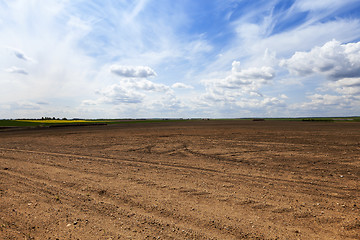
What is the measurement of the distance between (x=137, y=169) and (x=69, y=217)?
5.09m

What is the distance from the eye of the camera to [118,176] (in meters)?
9.32

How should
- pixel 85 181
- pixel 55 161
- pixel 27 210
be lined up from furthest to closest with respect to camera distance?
pixel 55 161 → pixel 85 181 → pixel 27 210

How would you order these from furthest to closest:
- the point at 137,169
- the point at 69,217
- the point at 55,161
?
the point at 55,161
the point at 137,169
the point at 69,217

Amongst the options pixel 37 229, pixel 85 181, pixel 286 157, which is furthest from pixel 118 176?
pixel 286 157

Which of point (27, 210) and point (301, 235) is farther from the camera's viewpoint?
point (27, 210)

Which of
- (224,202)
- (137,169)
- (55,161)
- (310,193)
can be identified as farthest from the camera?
(55,161)

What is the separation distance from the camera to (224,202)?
648 centimetres

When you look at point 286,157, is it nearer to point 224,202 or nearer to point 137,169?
point 224,202

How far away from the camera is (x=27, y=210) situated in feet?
19.4

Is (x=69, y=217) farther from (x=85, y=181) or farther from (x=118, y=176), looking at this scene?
(x=118, y=176)

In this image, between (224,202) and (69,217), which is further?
(224,202)

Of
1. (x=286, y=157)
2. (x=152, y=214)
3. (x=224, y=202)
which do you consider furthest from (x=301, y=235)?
(x=286, y=157)

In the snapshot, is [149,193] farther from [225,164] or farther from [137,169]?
[225,164]

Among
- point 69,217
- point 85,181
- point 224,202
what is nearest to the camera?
point 69,217
